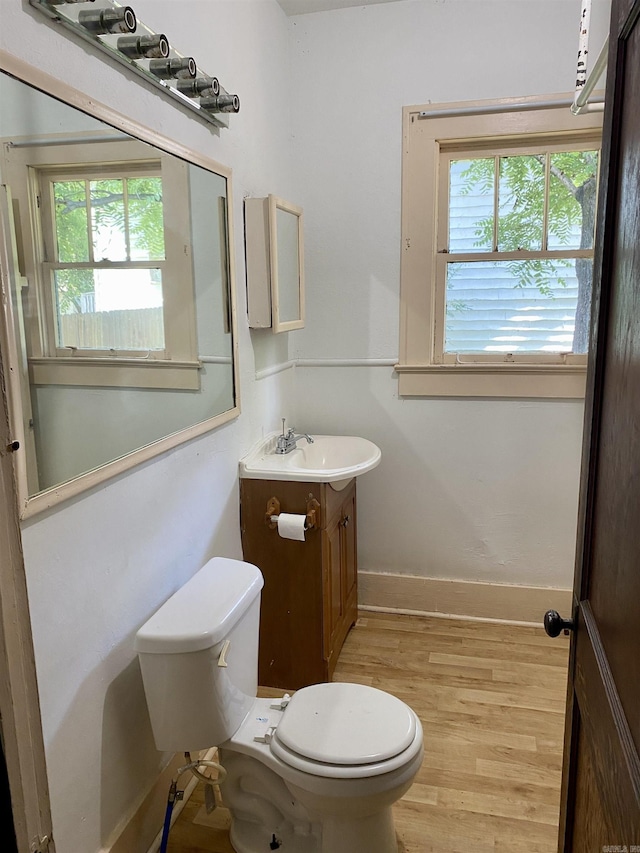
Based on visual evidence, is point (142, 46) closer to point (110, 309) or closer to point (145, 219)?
point (145, 219)

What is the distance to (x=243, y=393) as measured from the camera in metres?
2.29

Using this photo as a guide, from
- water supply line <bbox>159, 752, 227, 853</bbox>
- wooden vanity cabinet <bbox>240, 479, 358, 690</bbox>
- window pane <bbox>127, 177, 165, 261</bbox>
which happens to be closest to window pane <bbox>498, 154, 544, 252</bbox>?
wooden vanity cabinet <bbox>240, 479, 358, 690</bbox>

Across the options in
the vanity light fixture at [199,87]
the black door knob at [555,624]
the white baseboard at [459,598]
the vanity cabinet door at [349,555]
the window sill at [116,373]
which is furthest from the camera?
the white baseboard at [459,598]

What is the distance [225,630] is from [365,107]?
2230 mm

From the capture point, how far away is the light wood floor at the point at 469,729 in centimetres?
175

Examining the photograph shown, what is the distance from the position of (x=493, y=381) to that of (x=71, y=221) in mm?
1904

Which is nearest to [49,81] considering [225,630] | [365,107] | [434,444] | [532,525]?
[225,630]

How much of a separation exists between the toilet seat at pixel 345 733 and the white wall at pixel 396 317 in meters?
1.27

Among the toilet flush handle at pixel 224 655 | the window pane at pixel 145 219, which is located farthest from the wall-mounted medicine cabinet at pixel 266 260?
the toilet flush handle at pixel 224 655

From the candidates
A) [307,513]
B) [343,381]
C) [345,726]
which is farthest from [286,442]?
[345,726]

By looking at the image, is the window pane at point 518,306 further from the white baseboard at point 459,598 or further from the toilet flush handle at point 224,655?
the toilet flush handle at point 224,655

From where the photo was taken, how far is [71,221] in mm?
1318

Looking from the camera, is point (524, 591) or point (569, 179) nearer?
point (569, 179)

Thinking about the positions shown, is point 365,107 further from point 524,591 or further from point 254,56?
point 524,591
